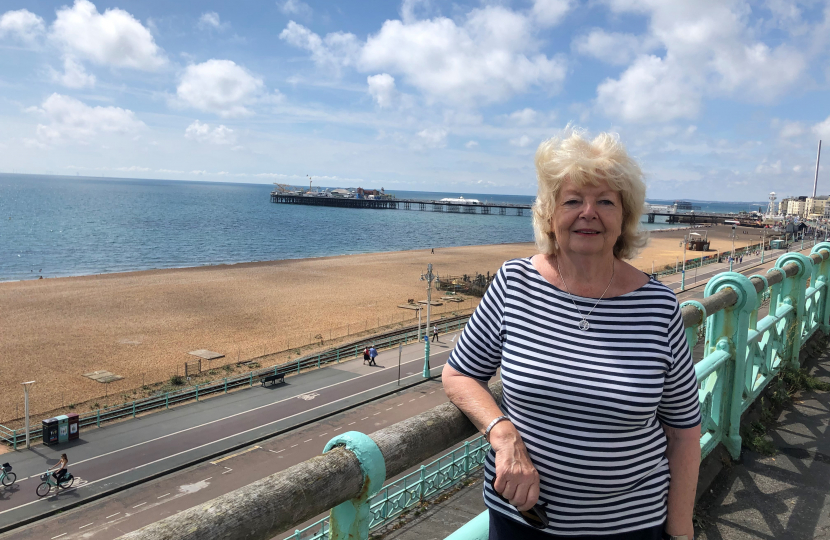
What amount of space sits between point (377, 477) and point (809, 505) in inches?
126

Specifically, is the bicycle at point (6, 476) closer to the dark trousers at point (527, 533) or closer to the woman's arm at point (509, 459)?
the dark trousers at point (527, 533)

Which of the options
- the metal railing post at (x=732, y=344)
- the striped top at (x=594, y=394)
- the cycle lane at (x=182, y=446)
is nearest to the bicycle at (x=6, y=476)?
the cycle lane at (x=182, y=446)

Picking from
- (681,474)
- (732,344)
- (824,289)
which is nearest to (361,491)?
(681,474)

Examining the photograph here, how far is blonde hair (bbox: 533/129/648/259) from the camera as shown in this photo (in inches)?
79.1

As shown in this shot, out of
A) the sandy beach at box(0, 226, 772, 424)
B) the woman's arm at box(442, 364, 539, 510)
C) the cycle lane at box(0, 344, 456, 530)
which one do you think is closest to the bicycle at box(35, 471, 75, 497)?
the cycle lane at box(0, 344, 456, 530)

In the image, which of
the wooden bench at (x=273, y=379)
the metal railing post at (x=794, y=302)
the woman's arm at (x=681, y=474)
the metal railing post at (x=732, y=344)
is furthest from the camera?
the wooden bench at (x=273, y=379)

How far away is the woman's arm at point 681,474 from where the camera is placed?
198 cm

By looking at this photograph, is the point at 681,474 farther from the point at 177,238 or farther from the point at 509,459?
the point at 177,238

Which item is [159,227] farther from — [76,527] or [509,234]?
[76,527]

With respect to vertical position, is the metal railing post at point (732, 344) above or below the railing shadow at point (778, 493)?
above

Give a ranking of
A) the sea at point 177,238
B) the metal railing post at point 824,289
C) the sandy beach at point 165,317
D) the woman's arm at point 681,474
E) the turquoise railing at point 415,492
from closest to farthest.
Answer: the woman's arm at point 681,474, the metal railing post at point 824,289, the turquoise railing at point 415,492, the sandy beach at point 165,317, the sea at point 177,238

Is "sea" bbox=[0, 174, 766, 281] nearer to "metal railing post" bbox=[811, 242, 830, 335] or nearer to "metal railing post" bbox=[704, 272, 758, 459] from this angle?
"metal railing post" bbox=[811, 242, 830, 335]

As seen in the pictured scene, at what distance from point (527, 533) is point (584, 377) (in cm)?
57

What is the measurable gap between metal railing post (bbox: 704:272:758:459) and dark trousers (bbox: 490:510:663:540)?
95.7 inches
